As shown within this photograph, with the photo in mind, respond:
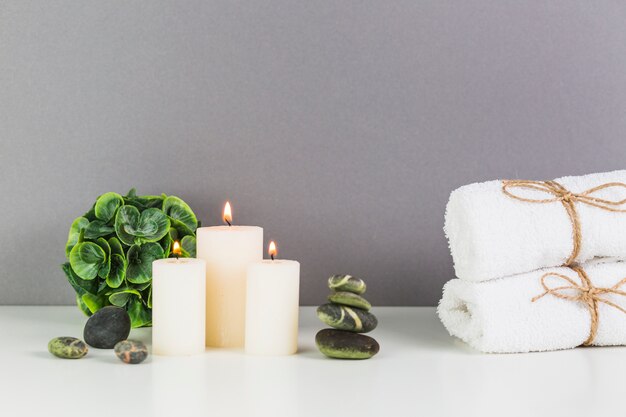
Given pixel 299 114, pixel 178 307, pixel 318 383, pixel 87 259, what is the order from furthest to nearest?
pixel 299 114 → pixel 87 259 → pixel 178 307 → pixel 318 383

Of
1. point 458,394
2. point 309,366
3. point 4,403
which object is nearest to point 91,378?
point 4,403

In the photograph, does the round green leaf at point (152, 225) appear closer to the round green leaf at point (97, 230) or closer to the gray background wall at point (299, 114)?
the round green leaf at point (97, 230)

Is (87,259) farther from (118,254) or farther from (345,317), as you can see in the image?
(345,317)

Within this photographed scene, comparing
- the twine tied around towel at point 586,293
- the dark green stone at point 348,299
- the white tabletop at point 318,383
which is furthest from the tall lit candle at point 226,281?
the twine tied around towel at point 586,293

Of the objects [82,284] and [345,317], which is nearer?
[345,317]

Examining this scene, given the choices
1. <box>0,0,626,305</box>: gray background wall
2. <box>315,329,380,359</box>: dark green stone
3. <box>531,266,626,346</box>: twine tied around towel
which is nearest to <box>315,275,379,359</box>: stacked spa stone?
<box>315,329,380,359</box>: dark green stone

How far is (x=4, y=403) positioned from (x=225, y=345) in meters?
0.30

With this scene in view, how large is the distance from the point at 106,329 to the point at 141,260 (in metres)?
0.14

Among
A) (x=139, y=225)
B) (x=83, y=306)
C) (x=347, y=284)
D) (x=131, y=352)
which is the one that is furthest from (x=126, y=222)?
(x=347, y=284)

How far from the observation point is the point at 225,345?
962 mm

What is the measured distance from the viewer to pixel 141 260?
106cm

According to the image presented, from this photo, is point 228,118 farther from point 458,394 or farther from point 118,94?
point 458,394

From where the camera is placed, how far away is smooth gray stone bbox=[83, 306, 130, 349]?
0.94m

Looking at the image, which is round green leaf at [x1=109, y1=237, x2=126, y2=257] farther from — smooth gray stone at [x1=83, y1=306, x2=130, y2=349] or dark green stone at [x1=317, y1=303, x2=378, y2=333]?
dark green stone at [x1=317, y1=303, x2=378, y2=333]
